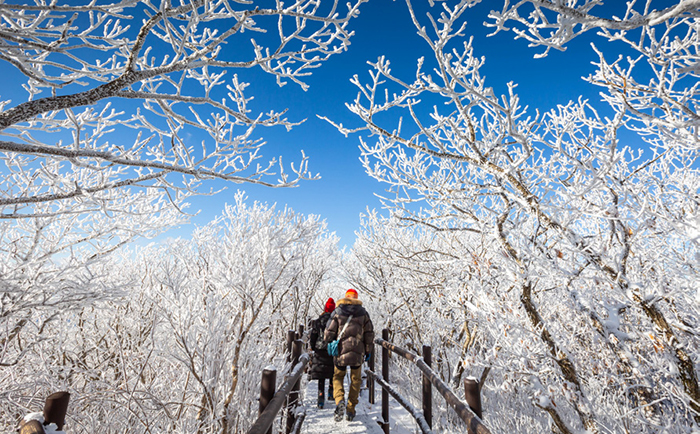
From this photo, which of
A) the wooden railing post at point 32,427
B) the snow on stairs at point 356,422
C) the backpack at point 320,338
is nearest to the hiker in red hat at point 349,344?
the snow on stairs at point 356,422

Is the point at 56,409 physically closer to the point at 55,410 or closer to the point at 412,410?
the point at 55,410

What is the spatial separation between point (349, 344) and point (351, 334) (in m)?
0.13

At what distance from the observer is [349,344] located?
3.99m

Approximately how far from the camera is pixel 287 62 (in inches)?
85.9

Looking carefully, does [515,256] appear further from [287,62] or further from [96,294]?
[96,294]

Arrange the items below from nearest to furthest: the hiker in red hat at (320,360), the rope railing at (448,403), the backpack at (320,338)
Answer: the rope railing at (448,403) < the hiker in red hat at (320,360) < the backpack at (320,338)

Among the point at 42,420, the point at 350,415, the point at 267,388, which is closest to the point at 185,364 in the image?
the point at 267,388

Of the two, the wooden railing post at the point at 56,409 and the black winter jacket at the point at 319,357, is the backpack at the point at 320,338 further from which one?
the wooden railing post at the point at 56,409

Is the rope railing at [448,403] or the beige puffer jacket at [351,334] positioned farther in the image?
the beige puffer jacket at [351,334]

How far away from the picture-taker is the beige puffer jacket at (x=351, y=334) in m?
3.98

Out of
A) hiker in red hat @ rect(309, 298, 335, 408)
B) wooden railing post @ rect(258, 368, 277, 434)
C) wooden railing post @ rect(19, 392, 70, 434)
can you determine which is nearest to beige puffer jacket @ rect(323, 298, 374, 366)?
hiker in red hat @ rect(309, 298, 335, 408)

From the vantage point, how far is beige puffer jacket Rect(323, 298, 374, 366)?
13.1 ft

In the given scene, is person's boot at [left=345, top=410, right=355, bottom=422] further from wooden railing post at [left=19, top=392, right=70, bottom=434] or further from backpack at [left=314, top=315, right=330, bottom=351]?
wooden railing post at [left=19, top=392, right=70, bottom=434]

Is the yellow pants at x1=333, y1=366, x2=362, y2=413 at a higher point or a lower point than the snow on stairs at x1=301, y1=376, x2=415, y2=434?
higher
